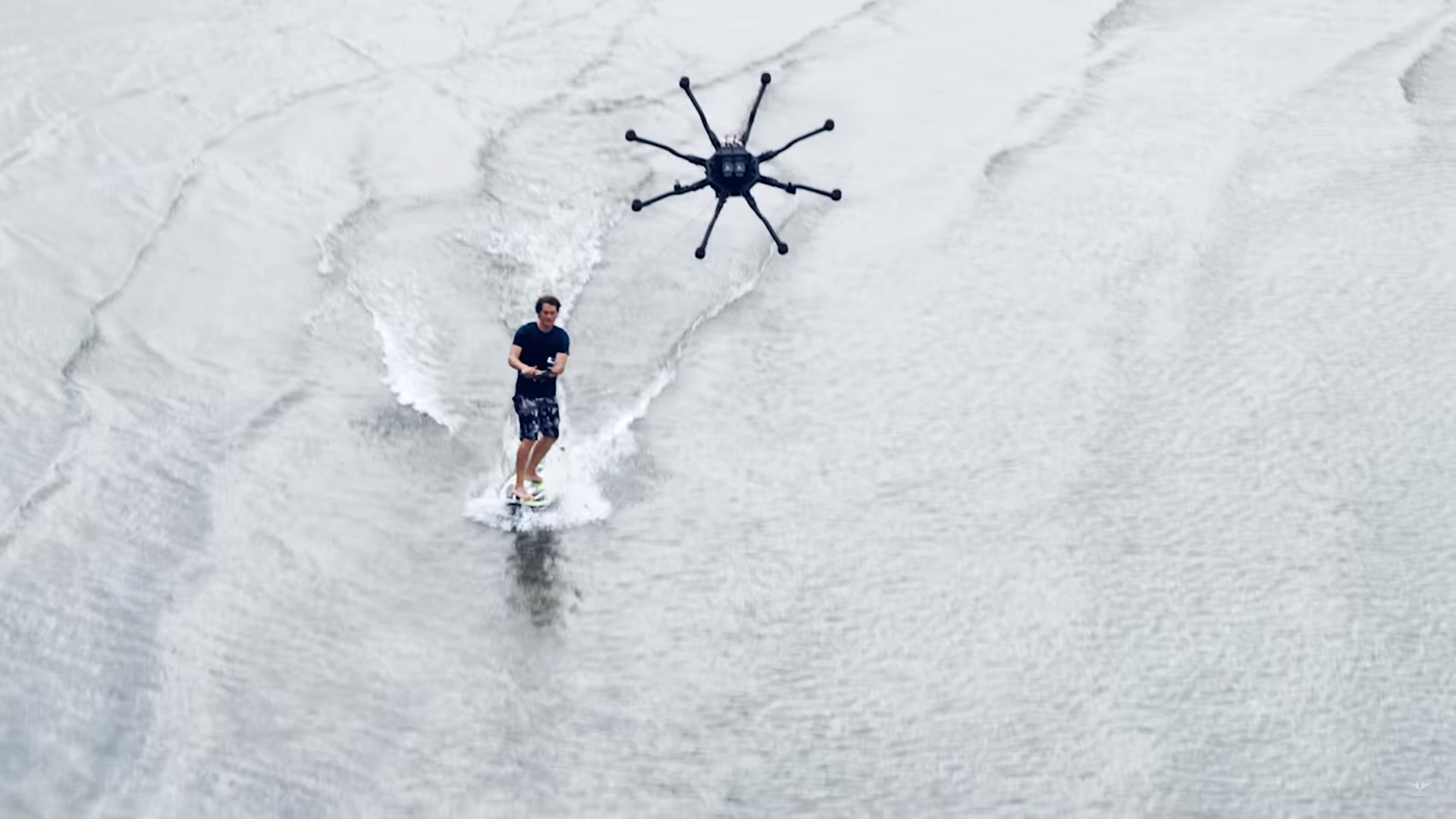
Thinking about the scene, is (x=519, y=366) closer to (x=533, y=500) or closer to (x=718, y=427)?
(x=533, y=500)

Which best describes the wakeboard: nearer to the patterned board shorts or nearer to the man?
the man

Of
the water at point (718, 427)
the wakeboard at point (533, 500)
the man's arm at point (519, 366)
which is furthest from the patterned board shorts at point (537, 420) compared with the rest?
the water at point (718, 427)

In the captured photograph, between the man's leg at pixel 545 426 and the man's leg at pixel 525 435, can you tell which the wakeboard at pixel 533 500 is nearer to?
the man's leg at pixel 525 435

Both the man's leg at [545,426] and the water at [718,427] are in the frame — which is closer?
the water at [718,427]

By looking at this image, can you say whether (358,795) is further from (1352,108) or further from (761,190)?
(1352,108)

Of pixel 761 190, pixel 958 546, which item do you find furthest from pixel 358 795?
pixel 761 190

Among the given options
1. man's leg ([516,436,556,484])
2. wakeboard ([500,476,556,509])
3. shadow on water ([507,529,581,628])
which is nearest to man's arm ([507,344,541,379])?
man's leg ([516,436,556,484])

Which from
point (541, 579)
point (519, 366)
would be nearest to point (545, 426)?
point (519, 366)
